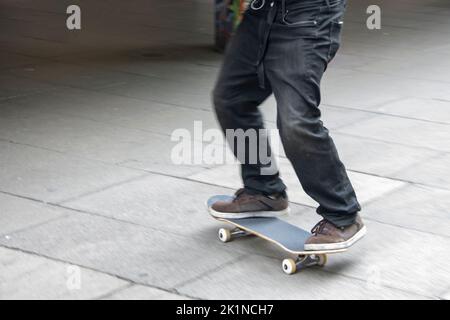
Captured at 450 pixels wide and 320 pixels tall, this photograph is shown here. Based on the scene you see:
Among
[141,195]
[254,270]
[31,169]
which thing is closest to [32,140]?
[31,169]

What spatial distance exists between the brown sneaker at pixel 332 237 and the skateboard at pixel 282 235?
0.03 meters

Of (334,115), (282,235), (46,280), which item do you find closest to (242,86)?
(282,235)

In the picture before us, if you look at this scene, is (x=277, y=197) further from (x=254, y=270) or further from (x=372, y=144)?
(x=372, y=144)

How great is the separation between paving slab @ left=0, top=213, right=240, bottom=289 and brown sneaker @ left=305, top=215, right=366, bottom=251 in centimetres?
49

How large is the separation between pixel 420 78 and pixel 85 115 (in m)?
3.94

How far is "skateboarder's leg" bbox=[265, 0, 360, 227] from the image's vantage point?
4.52 meters

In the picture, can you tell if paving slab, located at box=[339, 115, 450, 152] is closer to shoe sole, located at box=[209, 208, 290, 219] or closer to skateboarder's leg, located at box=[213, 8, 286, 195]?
shoe sole, located at box=[209, 208, 290, 219]

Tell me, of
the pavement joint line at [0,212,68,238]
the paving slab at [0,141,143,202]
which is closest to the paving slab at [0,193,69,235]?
the pavement joint line at [0,212,68,238]

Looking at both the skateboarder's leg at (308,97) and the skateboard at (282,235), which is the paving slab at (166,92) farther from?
the skateboarder's leg at (308,97)

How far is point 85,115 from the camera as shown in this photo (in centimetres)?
796

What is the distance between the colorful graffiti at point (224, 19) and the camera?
1075 cm

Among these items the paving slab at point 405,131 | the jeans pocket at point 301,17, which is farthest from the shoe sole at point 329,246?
the paving slab at point 405,131

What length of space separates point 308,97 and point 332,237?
0.75 metres

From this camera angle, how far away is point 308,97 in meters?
4.51
